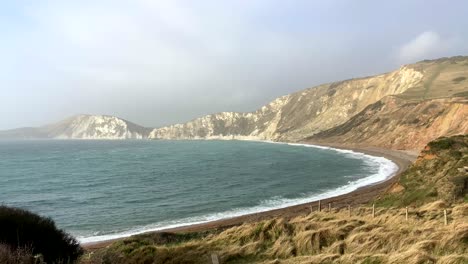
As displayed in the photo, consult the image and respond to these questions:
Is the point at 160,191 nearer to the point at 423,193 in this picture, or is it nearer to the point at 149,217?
the point at 149,217

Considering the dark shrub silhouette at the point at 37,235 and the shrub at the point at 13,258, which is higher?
the shrub at the point at 13,258

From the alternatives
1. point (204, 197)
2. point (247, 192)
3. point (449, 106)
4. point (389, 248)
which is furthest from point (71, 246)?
point (449, 106)

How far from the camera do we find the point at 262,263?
10359 mm

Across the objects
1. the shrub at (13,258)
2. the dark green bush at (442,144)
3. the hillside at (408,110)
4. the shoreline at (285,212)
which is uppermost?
the hillside at (408,110)

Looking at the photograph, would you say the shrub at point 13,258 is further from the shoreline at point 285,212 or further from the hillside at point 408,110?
the hillside at point 408,110

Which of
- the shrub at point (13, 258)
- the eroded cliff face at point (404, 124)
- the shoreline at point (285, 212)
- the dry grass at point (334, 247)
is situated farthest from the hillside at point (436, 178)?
the eroded cliff face at point (404, 124)

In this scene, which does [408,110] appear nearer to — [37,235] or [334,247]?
[334,247]

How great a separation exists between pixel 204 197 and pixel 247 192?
6500mm

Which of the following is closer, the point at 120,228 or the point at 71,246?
the point at 71,246

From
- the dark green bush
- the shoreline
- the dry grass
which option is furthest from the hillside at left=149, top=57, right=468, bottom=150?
the dry grass

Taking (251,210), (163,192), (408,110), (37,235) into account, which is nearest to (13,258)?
(37,235)

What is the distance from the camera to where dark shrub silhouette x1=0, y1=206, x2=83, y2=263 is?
38.0 feet

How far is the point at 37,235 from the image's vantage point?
12203 mm

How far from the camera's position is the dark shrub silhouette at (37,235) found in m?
11.6
